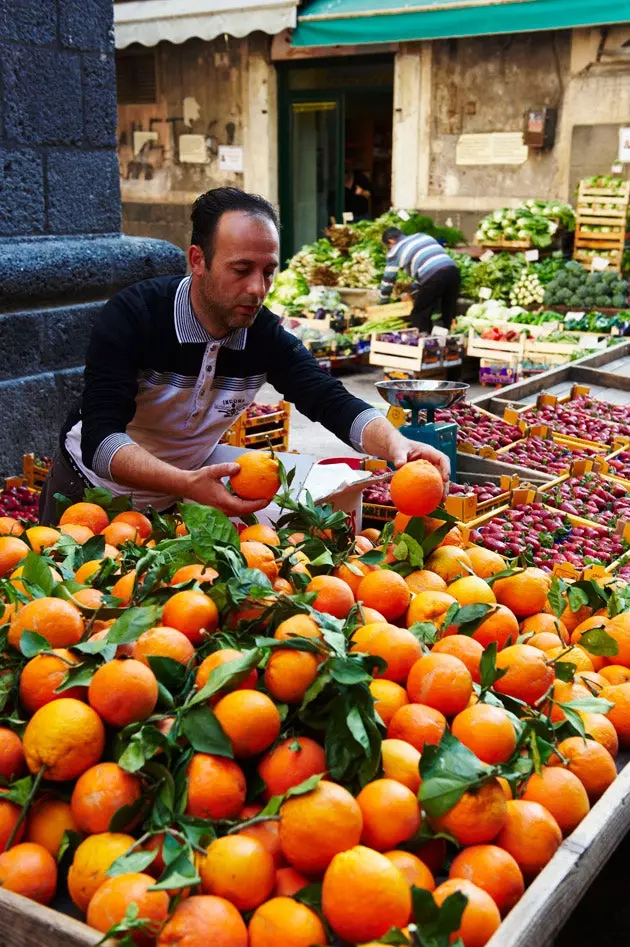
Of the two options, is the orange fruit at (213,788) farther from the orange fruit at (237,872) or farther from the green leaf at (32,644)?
the green leaf at (32,644)

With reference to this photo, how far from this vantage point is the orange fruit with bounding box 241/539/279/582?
6.91ft

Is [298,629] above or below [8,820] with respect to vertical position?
above

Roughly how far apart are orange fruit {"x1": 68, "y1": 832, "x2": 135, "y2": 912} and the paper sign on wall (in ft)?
46.9

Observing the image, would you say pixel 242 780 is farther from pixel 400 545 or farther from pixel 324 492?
pixel 324 492

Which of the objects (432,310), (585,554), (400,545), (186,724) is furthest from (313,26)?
(186,724)

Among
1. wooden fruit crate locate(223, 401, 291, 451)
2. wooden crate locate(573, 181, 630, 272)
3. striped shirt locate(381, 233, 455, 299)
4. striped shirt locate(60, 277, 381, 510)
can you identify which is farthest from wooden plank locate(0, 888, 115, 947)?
wooden crate locate(573, 181, 630, 272)

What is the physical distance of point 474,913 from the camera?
146 centimetres

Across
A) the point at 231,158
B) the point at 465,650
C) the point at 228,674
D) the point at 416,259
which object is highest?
the point at 231,158

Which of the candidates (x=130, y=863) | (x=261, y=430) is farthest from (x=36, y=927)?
(x=261, y=430)

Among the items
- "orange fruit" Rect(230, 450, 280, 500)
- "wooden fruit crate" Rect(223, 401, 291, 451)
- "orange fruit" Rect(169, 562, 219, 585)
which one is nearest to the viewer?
"orange fruit" Rect(169, 562, 219, 585)

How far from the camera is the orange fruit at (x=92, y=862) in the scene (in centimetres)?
151

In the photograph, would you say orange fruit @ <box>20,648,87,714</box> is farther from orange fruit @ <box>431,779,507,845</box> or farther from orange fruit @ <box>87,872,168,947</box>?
orange fruit @ <box>431,779,507,845</box>

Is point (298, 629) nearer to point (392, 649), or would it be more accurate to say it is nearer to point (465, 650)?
point (392, 649)

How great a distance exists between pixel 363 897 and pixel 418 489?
1.26 m
